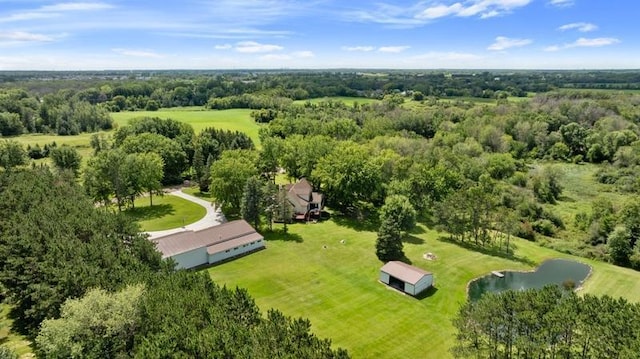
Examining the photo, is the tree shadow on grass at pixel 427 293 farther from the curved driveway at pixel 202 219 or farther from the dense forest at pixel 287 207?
the curved driveway at pixel 202 219

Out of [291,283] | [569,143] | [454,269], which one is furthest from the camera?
[569,143]

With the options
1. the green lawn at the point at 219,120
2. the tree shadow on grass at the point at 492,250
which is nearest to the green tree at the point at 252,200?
the tree shadow on grass at the point at 492,250

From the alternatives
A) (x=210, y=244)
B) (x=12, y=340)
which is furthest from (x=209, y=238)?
(x=12, y=340)

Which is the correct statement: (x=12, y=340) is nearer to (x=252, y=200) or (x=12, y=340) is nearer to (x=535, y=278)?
(x=252, y=200)

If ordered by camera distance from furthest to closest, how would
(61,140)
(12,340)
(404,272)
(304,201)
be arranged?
(61,140) < (304,201) < (404,272) < (12,340)

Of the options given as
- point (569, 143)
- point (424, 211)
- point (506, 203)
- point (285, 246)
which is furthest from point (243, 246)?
point (569, 143)

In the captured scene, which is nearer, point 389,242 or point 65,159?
point 389,242

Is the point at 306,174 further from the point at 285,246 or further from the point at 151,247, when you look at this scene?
the point at 151,247
